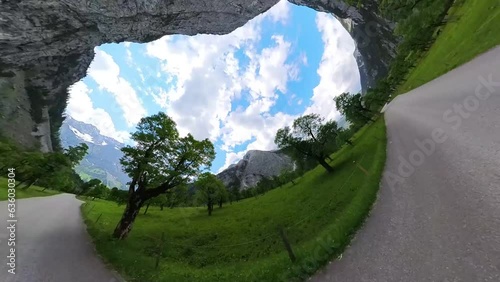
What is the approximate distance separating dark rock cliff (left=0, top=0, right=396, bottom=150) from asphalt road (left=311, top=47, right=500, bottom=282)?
12095 cm

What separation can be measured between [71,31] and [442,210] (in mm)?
138639

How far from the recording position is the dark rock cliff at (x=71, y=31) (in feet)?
336

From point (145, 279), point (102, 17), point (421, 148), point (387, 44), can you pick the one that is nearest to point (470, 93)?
point (421, 148)

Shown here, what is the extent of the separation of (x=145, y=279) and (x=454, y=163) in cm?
2081

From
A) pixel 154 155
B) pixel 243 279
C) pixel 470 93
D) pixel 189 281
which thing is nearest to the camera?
pixel 243 279

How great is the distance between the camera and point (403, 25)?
2752 cm

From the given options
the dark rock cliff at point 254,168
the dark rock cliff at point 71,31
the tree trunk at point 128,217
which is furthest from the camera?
the dark rock cliff at point 254,168

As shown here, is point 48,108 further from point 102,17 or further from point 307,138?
point 307,138

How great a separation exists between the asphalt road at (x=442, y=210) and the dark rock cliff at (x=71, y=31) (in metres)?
121

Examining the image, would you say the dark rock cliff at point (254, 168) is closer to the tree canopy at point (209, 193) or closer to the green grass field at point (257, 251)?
the tree canopy at point (209, 193)

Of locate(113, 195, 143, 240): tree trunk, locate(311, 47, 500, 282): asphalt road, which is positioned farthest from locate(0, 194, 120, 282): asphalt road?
locate(311, 47, 500, 282): asphalt road

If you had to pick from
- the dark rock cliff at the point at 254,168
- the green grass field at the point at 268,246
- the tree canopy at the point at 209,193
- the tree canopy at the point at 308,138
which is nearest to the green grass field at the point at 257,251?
the green grass field at the point at 268,246

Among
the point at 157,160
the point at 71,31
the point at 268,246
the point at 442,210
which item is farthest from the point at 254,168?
the point at 442,210

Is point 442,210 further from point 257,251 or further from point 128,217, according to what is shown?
point 128,217
